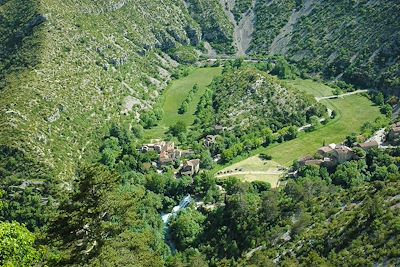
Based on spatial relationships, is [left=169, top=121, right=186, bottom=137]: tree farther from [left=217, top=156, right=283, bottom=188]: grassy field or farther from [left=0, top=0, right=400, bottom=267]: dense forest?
[left=217, top=156, right=283, bottom=188]: grassy field

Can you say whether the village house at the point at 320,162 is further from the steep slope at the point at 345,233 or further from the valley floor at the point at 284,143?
the steep slope at the point at 345,233

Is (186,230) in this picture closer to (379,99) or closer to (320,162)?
(320,162)

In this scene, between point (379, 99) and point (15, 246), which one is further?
point (379, 99)

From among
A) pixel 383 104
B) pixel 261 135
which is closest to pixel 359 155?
pixel 261 135

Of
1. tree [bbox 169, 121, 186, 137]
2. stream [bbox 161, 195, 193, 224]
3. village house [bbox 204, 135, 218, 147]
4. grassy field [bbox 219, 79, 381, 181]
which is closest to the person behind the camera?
stream [bbox 161, 195, 193, 224]

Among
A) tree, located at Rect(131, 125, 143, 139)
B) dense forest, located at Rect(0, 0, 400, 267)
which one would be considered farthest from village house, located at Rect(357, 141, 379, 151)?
tree, located at Rect(131, 125, 143, 139)

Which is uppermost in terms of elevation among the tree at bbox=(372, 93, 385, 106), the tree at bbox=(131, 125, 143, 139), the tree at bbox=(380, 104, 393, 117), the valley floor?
the tree at bbox=(131, 125, 143, 139)

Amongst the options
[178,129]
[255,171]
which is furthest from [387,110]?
[178,129]
